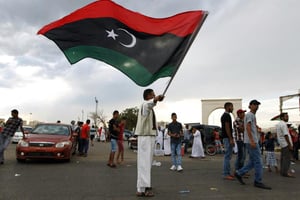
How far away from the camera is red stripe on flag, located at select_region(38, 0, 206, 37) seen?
6.38 metres

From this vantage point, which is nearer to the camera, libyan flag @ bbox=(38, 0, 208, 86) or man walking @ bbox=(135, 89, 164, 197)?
man walking @ bbox=(135, 89, 164, 197)

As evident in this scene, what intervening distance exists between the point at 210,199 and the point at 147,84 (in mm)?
2428

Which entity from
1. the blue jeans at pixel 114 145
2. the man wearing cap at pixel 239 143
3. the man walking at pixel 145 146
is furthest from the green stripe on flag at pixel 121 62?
the blue jeans at pixel 114 145

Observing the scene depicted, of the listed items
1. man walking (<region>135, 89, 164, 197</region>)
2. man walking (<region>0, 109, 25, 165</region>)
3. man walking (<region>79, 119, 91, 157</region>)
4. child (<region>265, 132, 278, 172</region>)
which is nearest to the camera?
man walking (<region>135, 89, 164, 197</region>)

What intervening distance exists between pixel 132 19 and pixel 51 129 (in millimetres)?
7423

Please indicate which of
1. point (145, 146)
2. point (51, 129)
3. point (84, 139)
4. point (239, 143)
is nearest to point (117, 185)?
point (145, 146)

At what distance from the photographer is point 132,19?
6590 mm

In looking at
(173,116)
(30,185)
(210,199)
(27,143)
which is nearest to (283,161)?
(173,116)

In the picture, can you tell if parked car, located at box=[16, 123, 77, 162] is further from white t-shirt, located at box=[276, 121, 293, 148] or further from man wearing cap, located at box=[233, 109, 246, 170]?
white t-shirt, located at box=[276, 121, 293, 148]

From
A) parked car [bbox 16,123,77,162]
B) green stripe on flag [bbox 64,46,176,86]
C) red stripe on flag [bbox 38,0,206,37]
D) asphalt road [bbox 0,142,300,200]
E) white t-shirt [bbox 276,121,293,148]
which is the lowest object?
asphalt road [bbox 0,142,300,200]

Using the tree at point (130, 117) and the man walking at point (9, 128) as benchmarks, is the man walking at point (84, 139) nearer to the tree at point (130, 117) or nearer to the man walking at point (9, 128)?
the man walking at point (9, 128)

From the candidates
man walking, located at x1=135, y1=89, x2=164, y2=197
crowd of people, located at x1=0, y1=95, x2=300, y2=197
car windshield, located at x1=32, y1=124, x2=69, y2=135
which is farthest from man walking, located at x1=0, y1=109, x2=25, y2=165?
man walking, located at x1=135, y1=89, x2=164, y2=197

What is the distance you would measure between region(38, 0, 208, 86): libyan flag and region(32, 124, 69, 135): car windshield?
656 centimetres

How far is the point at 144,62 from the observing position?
631 centimetres
